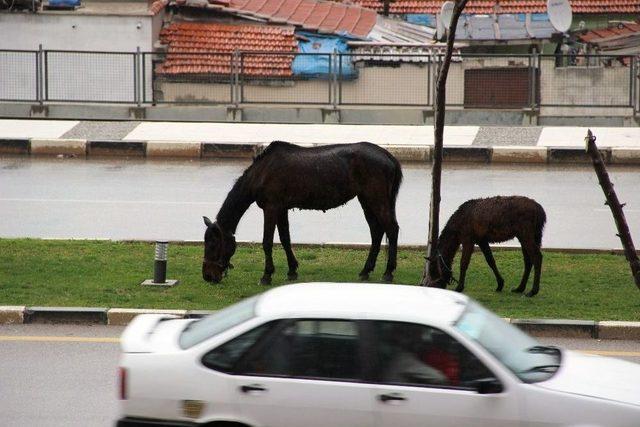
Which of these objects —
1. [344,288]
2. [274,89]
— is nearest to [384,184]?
[344,288]

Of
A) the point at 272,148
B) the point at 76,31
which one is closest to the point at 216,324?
the point at 272,148

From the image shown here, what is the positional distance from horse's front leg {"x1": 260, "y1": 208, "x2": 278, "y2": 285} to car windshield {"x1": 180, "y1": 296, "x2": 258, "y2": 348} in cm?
524

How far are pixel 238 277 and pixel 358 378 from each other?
672cm

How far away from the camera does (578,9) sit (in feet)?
140

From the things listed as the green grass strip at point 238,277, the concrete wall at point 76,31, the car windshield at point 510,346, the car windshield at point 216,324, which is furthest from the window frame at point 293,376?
the concrete wall at point 76,31

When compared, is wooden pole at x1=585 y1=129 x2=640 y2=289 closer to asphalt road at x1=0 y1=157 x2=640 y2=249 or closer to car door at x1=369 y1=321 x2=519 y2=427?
asphalt road at x1=0 y1=157 x2=640 y2=249

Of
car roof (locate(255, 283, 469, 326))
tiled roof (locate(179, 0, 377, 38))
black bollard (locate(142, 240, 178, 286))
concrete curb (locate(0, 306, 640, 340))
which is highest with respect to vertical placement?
tiled roof (locate(179, 0, 377, 38))

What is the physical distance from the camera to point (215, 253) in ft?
47.0

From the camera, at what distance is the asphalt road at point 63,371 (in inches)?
395

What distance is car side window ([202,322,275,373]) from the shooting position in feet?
27.5

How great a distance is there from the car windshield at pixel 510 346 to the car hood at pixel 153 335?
1.89 m

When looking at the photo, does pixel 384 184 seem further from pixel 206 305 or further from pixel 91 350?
pixel 91 350

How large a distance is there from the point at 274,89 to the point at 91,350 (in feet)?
57.7

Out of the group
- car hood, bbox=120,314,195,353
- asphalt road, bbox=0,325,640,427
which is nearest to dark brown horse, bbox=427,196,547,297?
asphalt road, bbox=0,325,640,427
